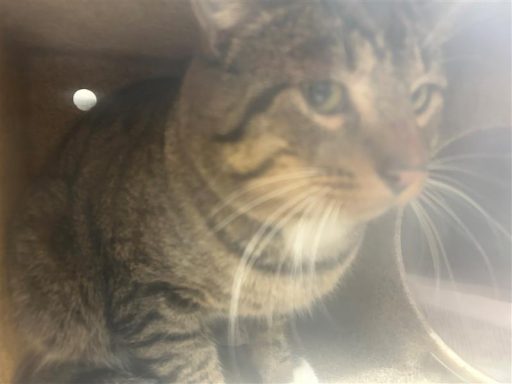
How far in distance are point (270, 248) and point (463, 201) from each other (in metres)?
0.34

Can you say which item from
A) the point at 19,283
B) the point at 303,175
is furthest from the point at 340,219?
the point at 19,283

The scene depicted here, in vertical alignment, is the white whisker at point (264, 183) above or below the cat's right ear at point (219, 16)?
below

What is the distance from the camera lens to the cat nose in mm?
684

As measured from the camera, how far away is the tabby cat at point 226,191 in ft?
2.24

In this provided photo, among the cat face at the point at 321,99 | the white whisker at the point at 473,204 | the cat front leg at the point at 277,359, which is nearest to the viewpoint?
the cat face at the point at 321,99

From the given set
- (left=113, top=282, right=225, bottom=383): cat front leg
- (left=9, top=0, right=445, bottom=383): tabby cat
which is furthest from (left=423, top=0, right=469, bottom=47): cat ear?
(left=113, top=282, right=225, bottom=383): cat front leg

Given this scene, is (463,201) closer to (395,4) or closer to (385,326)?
(385,326)

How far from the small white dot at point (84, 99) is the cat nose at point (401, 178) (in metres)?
0.52

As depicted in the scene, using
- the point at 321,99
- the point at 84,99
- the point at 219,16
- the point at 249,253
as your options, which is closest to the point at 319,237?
the point at 249,253

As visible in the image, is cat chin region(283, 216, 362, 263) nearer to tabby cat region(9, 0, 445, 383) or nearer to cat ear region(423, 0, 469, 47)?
tabby cat region(9, 0, 445, 383)

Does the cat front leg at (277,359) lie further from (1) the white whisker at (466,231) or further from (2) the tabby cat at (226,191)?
(1) the white whisker at (466,231)

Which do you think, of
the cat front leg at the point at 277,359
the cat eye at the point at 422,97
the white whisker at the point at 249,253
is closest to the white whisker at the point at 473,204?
the cat eye at the point at 422,97

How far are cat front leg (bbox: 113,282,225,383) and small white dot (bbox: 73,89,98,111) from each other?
0.34m

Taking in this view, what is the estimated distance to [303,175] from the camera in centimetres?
70
